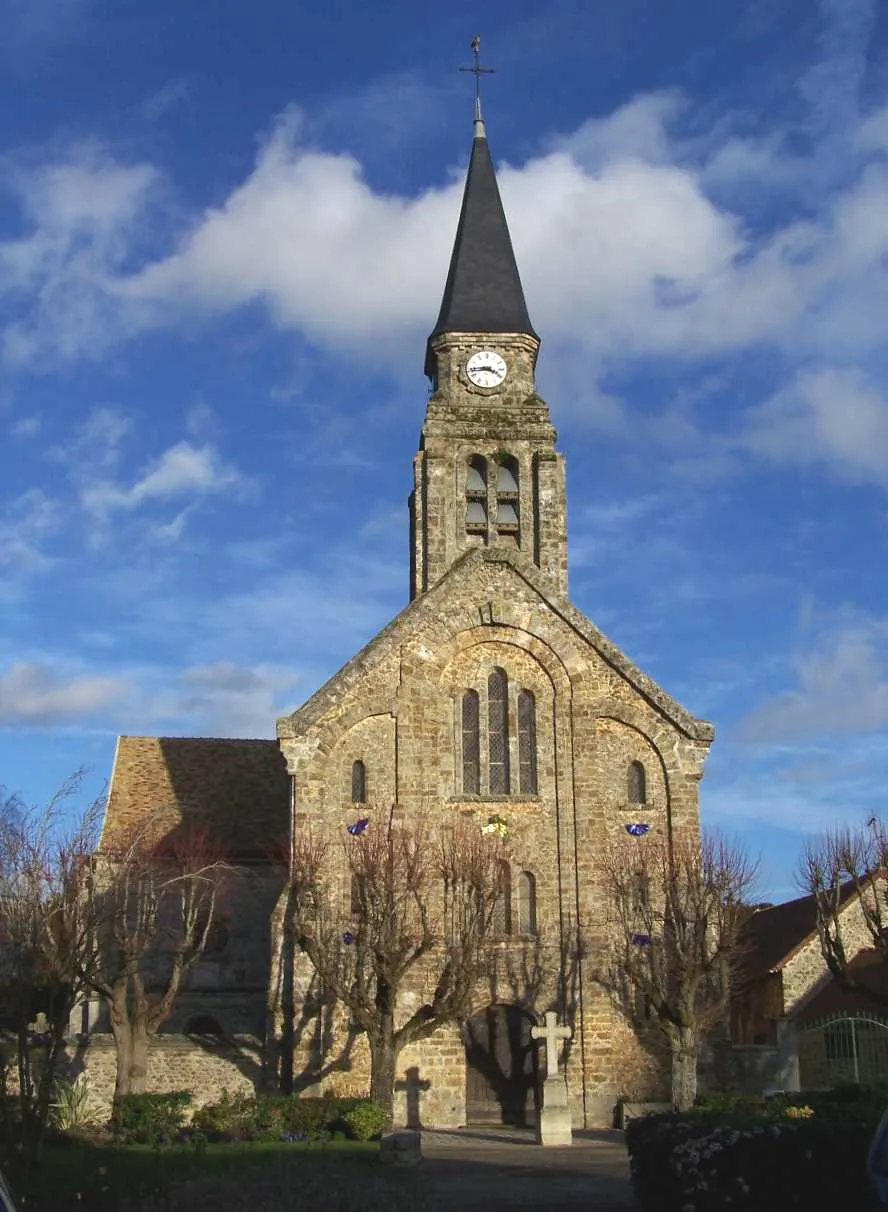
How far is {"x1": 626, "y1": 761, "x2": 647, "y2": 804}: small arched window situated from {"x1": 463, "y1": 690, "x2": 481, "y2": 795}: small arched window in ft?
12.2

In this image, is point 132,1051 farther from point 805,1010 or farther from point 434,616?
point 805,1010

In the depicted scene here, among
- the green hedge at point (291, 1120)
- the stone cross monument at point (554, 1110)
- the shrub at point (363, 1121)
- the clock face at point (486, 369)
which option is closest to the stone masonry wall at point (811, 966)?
the stone cross monument at point (554, 1110)

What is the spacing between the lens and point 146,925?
3173cm

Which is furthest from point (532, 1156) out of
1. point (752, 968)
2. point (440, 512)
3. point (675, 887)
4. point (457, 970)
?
point (752, 968)

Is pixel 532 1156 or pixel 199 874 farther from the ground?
pixel 199 874

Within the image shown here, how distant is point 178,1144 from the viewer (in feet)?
82.5

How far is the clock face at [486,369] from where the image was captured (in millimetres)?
40125

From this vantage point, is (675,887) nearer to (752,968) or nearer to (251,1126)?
(251,1126)

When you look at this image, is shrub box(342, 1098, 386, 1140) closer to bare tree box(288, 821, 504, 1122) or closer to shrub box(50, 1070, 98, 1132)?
bare tree box(288, 821, 504, 1122)

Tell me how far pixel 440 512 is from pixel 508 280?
342 inches

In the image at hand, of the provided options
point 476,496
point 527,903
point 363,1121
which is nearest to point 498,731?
point 527,903

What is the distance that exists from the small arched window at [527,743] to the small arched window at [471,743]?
1056mm

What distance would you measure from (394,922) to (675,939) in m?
6.35

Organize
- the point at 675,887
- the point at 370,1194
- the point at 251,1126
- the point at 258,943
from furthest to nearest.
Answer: the point at 258,943 → the point at 675,887 → the point at 251,1126 → the point at 370,1194
